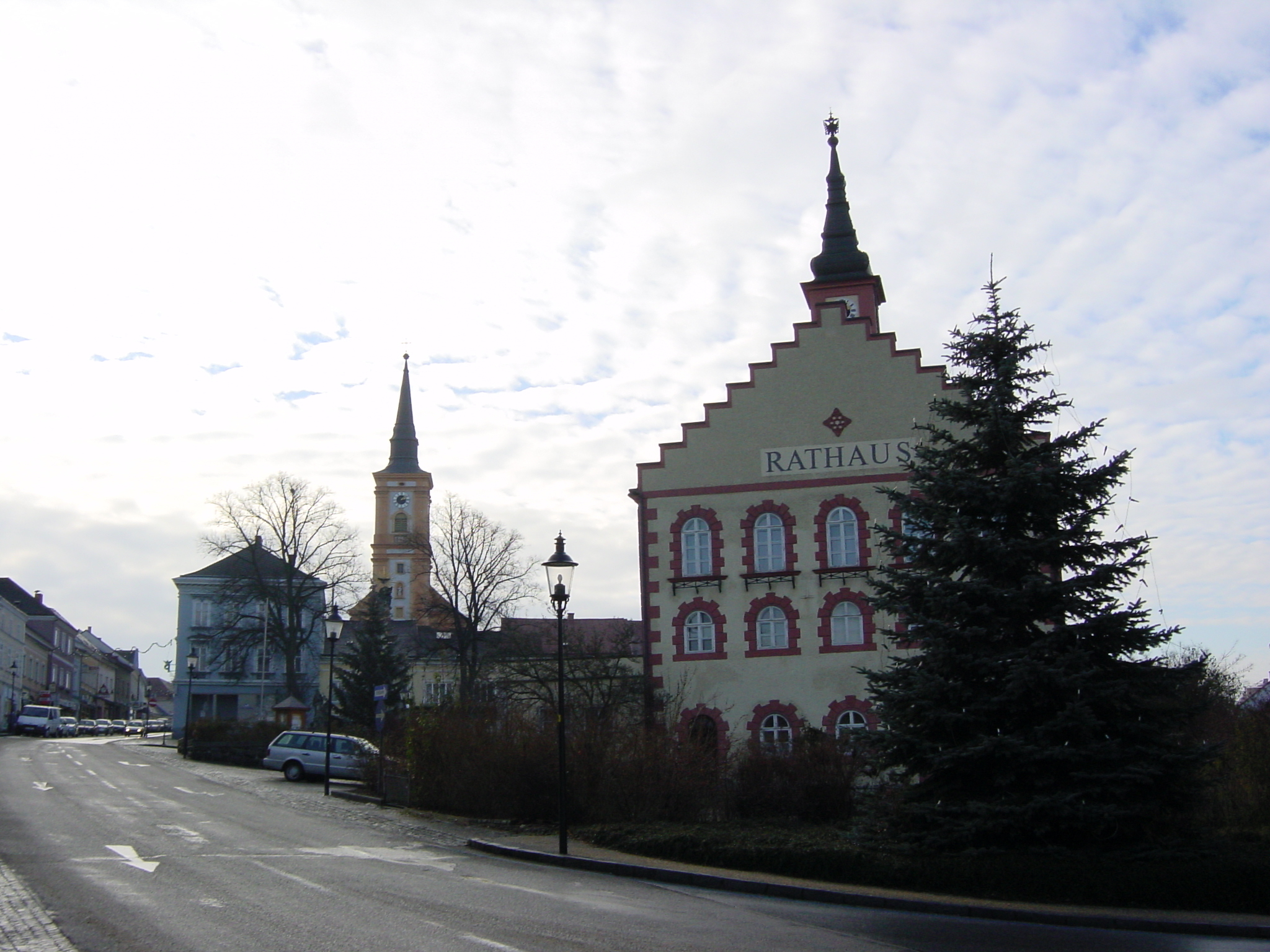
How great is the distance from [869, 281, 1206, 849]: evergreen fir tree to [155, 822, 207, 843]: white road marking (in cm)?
1092

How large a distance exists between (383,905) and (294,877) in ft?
9.11

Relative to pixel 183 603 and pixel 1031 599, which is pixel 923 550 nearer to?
pixel 1031 599

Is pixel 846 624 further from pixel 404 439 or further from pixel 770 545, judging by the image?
pixel 404 439

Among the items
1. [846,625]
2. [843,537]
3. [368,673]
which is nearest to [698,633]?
[846,625]

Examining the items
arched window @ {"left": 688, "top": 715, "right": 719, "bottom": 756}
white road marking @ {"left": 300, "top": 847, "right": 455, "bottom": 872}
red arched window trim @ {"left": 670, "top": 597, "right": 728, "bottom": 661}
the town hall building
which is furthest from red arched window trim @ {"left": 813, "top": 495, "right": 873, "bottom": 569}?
white road marking @ {"left": 300, "top": 847, "right": 455, "bottom": 872}

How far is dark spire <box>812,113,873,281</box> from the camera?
133 ft

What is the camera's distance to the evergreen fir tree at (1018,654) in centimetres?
1544

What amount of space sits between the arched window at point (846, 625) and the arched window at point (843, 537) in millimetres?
1216

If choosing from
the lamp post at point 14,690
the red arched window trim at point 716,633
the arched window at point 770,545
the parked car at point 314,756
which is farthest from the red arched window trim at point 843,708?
the lamp post at point 14,690

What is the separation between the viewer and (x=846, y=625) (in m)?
34.3

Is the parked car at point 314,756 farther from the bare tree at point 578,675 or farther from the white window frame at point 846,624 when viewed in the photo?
the white window frame at point 846,624

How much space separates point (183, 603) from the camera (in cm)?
8006

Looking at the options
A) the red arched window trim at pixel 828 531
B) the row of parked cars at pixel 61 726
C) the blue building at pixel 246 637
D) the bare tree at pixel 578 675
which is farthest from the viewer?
the row of parked cars at pixel 61 726

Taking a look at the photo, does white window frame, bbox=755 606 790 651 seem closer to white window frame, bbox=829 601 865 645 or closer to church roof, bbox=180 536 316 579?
white window frame, bbox=829 601 865 645
